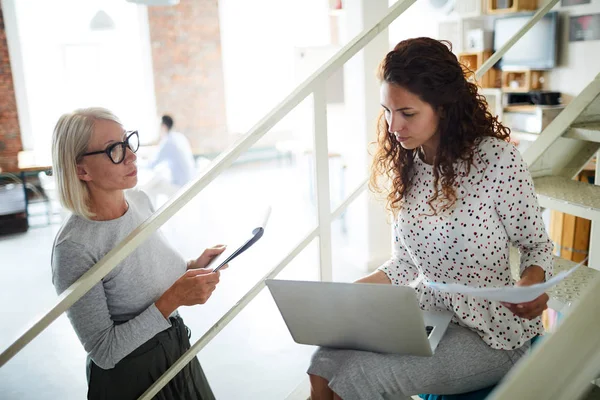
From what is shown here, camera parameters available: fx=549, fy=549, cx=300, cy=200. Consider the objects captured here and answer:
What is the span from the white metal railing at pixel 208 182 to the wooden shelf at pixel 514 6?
3.57 m

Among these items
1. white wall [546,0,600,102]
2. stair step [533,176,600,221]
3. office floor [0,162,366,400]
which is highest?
white wall [546,0,600,102]

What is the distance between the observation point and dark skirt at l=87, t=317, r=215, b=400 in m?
1.40

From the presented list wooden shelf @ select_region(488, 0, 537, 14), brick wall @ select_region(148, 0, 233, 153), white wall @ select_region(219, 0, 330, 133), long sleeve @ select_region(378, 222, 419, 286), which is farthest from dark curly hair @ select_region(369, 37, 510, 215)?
brick wall @ select_region(148, 0, 233, 153)

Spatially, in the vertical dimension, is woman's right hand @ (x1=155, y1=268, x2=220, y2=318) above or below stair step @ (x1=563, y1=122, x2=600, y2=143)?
below

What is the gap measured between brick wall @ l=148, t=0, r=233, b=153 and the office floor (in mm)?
1648

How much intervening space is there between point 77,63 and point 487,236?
774 cm

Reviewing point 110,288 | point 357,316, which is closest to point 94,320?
point 110,288

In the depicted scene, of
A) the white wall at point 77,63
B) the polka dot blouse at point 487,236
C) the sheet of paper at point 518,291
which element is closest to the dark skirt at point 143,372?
the polka dot blouse at point 487,236

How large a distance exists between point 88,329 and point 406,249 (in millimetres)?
842

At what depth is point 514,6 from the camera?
4793mm

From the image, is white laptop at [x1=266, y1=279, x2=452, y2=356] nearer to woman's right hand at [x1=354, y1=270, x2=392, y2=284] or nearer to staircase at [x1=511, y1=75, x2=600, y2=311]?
woman's right hand at [x1=354, y1=270, x2=392, y2=284]

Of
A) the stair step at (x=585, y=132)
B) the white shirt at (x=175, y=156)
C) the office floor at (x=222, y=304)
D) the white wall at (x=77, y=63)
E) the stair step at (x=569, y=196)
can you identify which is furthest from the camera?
the white wall at (x=77, y=63)

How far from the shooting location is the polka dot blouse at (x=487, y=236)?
128 cm

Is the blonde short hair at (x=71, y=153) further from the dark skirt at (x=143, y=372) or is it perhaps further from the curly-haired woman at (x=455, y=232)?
the curly-haired woman at (x=455, y=232)
